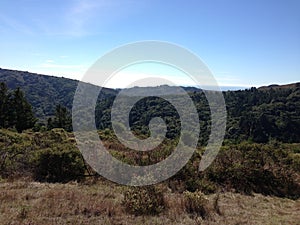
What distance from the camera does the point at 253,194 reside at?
10.0m

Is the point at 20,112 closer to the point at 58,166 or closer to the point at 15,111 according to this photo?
the point at 15,111

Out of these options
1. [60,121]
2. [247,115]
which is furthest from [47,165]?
[247,115]

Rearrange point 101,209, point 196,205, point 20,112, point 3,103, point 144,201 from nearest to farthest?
point 101,209, point 144,201, point 196,205, point 3,103, point 20,112

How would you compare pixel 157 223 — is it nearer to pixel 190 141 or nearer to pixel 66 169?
pixel 66 169

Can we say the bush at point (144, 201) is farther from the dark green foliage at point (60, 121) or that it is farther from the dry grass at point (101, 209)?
the dark green foliage at point (60, 121)

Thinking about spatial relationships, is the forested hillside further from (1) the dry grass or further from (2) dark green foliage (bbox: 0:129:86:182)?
(1) the dry grass

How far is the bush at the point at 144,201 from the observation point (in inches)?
270

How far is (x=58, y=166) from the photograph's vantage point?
36.2ft

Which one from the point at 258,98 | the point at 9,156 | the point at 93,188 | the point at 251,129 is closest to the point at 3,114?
the point at 9,156

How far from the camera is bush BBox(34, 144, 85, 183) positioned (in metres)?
10.9

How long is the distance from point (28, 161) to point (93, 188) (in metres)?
3.69

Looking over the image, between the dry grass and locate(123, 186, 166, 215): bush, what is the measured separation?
7.0 inches

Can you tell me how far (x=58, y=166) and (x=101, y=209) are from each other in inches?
196

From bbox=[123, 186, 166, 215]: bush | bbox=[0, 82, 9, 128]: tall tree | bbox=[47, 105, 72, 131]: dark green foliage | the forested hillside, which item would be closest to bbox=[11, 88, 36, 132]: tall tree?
bbox=[0, 82, 9, 128]: tall tree
